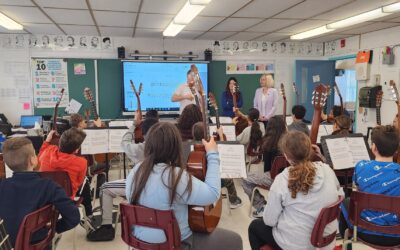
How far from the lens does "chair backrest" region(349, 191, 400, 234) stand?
1.88 m

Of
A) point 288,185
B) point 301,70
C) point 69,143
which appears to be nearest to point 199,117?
point 69,143

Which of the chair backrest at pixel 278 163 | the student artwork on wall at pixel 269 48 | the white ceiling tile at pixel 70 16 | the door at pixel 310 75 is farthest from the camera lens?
the door at pixel 310 75

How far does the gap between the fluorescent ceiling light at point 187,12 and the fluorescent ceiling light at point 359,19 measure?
2.45 meters

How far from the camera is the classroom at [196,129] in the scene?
171 centimetres

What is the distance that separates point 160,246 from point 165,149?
0.50 meters

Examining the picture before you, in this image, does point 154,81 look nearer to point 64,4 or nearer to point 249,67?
point 249,67

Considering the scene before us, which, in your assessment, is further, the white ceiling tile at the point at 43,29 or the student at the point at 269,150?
the white ceiling tile at the point at 43,29

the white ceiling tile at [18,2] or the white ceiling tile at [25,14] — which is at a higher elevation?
the white ceiling tile at [25,14]

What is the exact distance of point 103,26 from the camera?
5512 mm

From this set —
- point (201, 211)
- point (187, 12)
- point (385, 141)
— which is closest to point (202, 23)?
point (187, 12)

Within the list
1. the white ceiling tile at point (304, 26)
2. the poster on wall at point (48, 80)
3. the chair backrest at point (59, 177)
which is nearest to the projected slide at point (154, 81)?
the poster on wall at point (48, 80)

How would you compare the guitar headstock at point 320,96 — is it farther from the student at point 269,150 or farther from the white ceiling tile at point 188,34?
the white ceiling tile at point 188,34

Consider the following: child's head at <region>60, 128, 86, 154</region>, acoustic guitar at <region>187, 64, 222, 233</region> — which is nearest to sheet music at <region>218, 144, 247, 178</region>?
acoustic guitar at <region>187, 64, 222, 233</region>

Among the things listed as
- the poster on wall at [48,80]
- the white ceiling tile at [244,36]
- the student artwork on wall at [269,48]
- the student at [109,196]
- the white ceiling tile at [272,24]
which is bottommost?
the student at [109,196]
